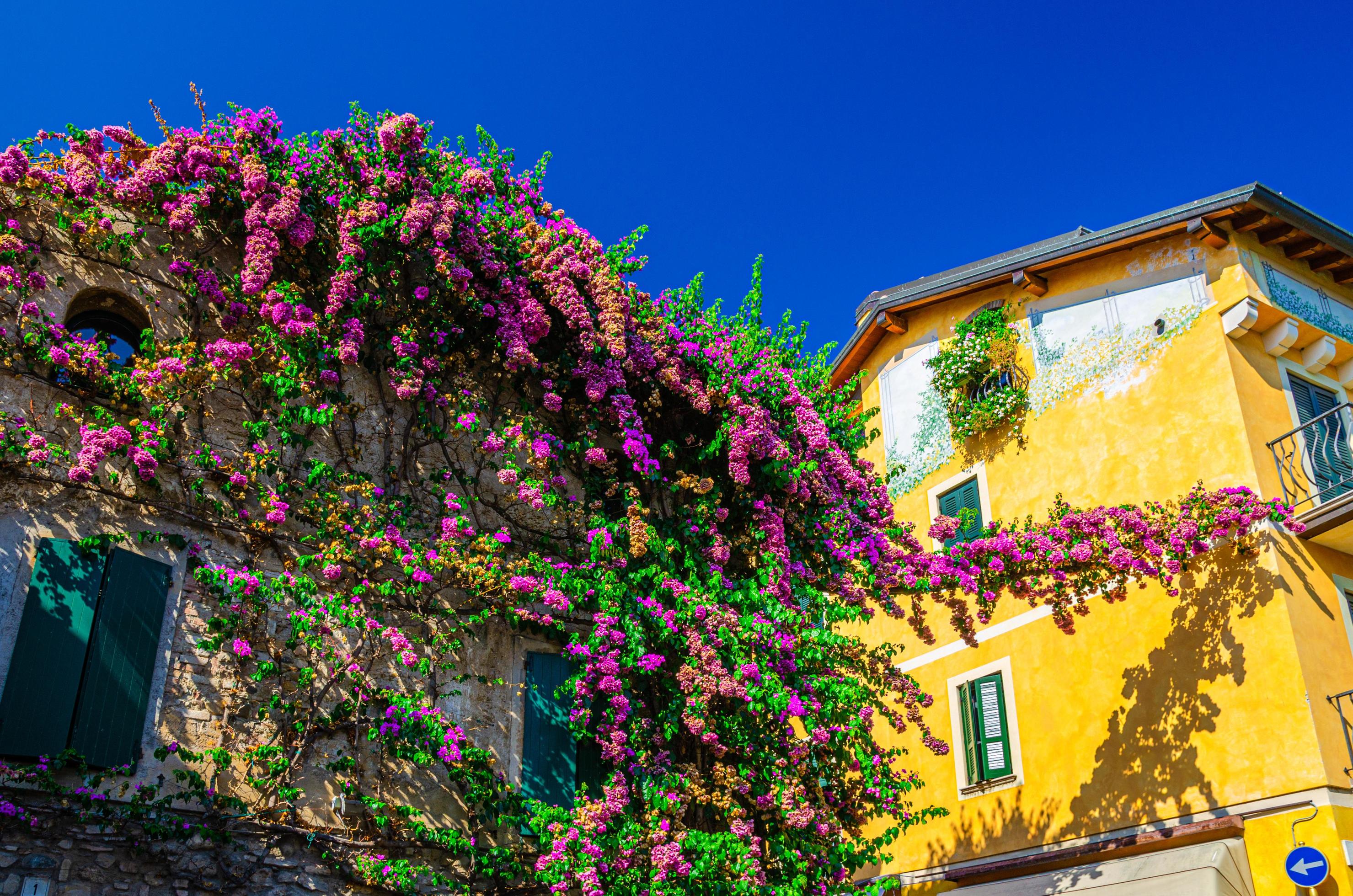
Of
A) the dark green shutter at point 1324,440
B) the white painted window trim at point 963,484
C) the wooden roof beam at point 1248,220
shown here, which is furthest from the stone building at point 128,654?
the wooden roof beam at point 1248,220

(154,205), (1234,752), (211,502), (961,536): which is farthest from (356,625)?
(961,536)

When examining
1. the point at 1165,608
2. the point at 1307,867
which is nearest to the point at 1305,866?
the point at 1307,867

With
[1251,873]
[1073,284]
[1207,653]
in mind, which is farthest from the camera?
[1073,284]

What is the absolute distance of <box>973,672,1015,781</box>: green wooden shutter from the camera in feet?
47.6

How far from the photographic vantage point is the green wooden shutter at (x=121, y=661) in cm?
716

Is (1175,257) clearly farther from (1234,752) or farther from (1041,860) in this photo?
(1041,860)

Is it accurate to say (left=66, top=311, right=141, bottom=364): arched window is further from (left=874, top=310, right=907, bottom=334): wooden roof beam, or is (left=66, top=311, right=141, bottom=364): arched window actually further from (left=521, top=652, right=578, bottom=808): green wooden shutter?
(left=874, top=310, right=907, bottom=334): wooden roof beam

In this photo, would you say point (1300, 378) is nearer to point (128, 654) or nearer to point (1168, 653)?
point (1168, 653)

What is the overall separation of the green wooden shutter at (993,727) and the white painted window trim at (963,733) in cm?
6

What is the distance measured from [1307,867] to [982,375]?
26.6ft

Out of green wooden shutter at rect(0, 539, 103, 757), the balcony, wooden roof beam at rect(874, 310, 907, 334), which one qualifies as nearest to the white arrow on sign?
the balcony

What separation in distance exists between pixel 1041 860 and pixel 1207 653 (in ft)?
11.4

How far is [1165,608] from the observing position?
12719 millimetres

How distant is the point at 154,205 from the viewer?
8.70 meters
